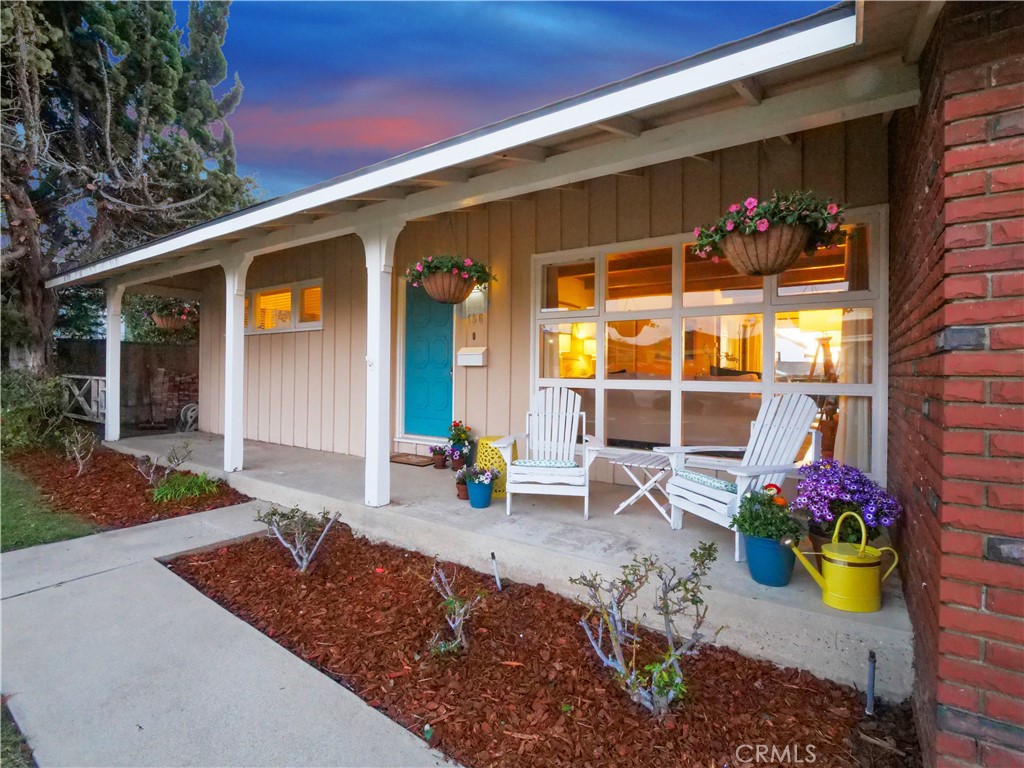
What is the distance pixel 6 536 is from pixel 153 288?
491cm

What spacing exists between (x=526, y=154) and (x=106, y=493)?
480 centimetres

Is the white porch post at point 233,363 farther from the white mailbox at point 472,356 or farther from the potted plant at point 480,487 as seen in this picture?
the potted plant at point 480,487

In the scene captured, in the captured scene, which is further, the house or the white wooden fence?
the white wooden fence

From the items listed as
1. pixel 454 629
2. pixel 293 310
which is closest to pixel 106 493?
pixel 293 310

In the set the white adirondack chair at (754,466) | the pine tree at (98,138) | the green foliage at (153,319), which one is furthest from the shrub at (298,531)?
the pine tree at (98,138)

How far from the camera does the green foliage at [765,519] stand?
2281mm

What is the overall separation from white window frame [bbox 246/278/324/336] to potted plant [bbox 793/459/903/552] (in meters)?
5.60

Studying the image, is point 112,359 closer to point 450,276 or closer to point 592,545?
point 450,276

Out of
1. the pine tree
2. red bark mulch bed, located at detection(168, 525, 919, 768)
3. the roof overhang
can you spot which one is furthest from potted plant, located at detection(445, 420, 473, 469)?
the pine tree

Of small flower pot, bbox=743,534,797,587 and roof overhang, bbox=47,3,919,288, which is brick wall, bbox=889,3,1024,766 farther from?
small flower pot, bbox=743,534,797,587

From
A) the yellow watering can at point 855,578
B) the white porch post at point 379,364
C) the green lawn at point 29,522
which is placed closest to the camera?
the yellow watering can at point 855,578

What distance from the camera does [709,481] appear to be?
2.83 m

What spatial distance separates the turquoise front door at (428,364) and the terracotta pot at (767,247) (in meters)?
3.17

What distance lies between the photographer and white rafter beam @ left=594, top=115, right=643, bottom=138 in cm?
240
